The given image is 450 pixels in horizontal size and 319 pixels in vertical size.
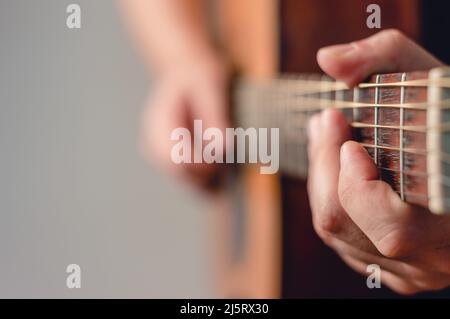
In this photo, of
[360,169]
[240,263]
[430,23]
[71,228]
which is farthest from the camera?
[71,228]

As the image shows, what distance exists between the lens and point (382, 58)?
1.18 feet

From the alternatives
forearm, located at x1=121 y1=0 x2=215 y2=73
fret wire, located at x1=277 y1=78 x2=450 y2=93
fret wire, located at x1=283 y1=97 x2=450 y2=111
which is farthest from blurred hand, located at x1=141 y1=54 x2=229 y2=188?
fret wire, located at x1=277 y1=78 x2=450 y2=93

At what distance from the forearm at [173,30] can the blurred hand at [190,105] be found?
0.02 meters

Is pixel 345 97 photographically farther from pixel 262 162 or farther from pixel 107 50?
pixel 107 50

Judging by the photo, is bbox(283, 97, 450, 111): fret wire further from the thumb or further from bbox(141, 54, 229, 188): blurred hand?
bbox(141, 54, 229, 188): blurred hand

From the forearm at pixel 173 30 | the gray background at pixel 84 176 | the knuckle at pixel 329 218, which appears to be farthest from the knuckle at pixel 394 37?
Answer: the gray background at pixel 84 176

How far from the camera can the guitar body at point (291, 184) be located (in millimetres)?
578

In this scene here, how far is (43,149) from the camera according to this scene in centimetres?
115

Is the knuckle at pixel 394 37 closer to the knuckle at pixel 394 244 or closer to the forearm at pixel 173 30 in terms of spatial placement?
the knuckle at pixel 394 244

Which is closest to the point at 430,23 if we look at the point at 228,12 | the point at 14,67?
the point at 228,12

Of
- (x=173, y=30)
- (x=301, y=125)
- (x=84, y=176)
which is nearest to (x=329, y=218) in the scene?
(x=301, y=125)

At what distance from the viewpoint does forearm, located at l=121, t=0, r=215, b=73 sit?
2.94 ft

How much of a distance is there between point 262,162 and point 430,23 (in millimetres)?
265
